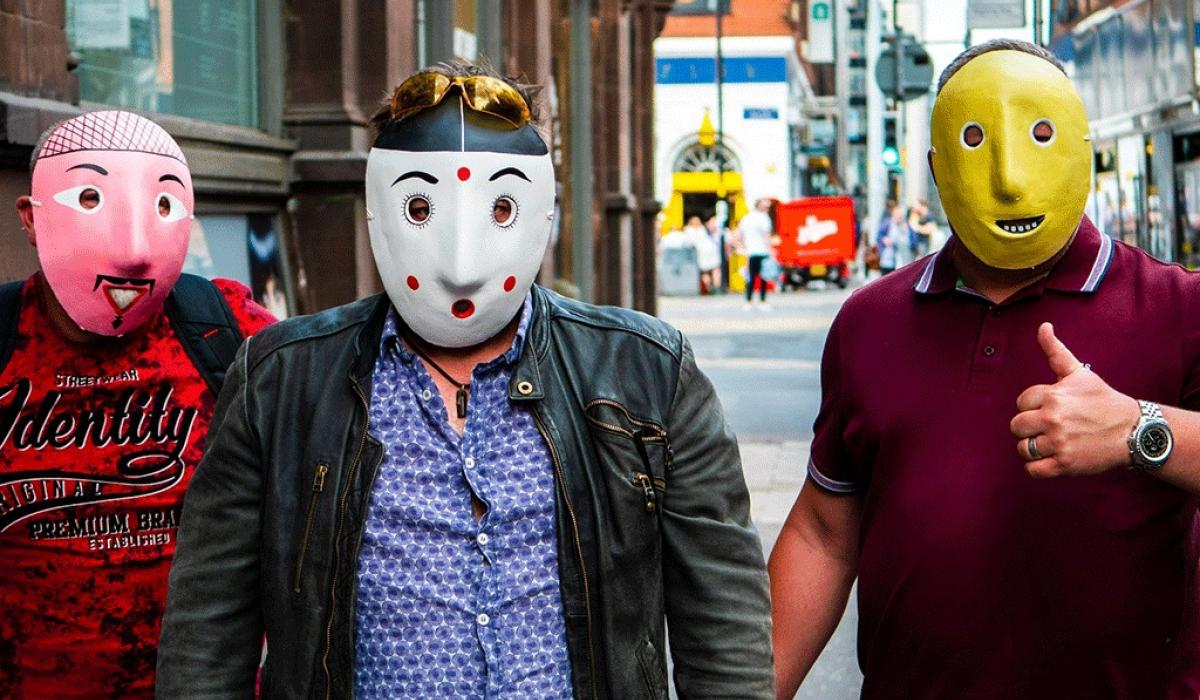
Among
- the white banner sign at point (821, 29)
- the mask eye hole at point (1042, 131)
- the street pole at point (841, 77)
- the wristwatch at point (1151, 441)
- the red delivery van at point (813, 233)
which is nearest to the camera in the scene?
the wristwatch at point (1151, 441)

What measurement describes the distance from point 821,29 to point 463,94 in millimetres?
59145

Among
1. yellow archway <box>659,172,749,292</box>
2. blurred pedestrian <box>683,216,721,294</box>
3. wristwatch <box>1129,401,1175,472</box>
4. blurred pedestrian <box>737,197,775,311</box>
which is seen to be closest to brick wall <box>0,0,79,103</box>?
wristwatch <box>1129,401,1175,472</box>

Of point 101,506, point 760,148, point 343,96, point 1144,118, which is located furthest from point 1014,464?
point 760,148

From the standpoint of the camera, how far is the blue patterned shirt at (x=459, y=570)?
103 inches

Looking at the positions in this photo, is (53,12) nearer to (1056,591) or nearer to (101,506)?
(101,506)

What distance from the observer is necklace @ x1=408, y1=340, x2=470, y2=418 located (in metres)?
2.72

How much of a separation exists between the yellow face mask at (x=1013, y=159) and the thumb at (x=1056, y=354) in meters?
0.23

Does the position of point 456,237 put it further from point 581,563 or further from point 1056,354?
point 1056,354

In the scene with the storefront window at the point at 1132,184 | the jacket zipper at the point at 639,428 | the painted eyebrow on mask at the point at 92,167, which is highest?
the storefront window at the point at 1132,184

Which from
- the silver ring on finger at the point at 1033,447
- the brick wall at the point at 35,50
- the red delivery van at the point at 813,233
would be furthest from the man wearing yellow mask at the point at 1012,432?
the red delivery van at the point at 813,233

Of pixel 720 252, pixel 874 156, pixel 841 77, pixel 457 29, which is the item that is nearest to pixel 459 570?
pixel 457 29

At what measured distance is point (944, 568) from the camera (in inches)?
124

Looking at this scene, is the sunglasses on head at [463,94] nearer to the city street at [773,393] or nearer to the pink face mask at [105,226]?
the pink face mask at [105,226]

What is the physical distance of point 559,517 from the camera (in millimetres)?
2662
